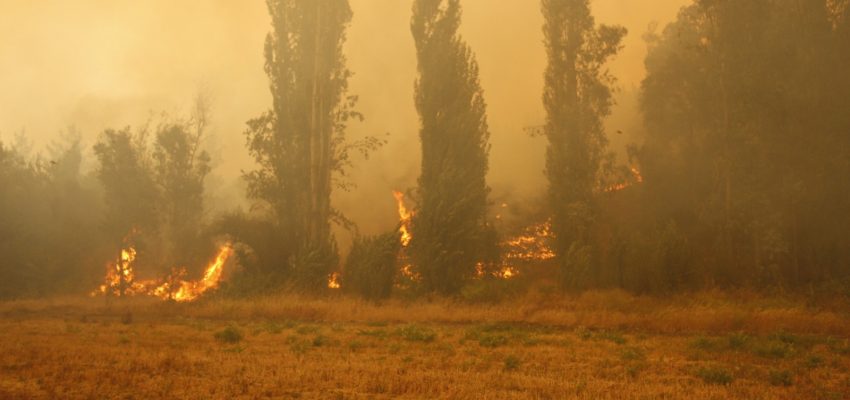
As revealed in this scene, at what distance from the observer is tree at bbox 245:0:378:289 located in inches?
1095

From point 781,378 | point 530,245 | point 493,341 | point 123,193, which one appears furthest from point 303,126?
point 781,378

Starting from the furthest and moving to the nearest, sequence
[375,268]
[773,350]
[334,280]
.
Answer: [334,280], [375,268], [773,350]

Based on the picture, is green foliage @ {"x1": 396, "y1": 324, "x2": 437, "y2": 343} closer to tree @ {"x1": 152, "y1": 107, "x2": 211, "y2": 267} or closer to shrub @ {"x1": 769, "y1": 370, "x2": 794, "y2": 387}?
shrub @ {"x1": 769, "y1": 370, "x2": 794, "y2": 387}

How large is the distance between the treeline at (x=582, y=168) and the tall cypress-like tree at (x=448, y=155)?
7cm

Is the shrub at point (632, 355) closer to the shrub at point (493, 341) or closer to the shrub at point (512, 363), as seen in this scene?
the shrub at point (512, 363)

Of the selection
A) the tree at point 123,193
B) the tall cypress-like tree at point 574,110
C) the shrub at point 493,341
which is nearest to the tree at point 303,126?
the tree at point 123,193

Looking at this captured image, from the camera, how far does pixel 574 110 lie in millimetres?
27812

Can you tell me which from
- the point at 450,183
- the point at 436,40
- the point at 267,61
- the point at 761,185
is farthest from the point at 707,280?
the point at 267,61

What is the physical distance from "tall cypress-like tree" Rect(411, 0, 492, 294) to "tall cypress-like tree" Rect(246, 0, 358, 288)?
14.4 ft

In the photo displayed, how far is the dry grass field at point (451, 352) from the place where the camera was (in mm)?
8656

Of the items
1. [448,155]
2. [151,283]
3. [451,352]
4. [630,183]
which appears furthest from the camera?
[151,283]

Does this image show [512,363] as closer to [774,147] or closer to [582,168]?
[582,168]

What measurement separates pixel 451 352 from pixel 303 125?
18.9m

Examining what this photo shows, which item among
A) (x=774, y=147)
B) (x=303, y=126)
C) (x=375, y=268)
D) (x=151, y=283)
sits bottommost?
(x=151, y=283)
